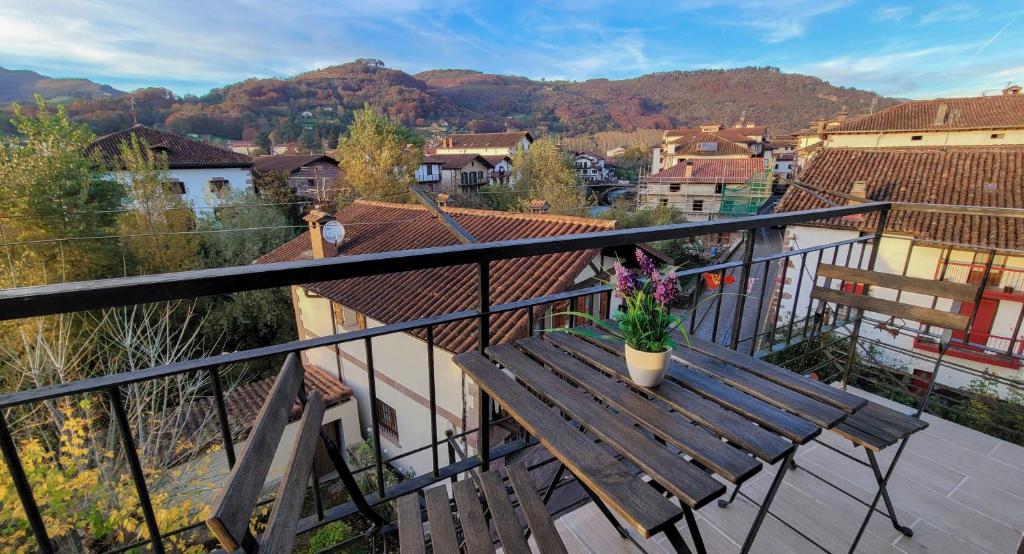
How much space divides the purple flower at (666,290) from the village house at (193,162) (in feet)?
73.3

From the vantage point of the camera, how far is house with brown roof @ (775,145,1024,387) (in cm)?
866

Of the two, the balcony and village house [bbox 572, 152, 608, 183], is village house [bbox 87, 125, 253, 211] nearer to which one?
the balcony

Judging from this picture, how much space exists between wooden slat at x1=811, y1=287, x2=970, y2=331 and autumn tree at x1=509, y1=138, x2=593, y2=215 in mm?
19847

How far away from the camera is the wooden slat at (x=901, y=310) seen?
5.97ft

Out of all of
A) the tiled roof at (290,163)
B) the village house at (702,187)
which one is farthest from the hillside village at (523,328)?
the tiled roof at (290,163)

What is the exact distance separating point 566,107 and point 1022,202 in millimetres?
78112

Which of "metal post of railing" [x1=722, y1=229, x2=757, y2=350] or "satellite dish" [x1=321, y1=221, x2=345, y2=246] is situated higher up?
"metal post of railing" [x1=722, y1=229, x2=757, y2=350]

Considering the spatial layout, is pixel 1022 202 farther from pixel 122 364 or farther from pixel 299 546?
pixel 122 364

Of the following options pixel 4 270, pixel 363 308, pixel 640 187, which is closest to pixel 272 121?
pixel 640 187

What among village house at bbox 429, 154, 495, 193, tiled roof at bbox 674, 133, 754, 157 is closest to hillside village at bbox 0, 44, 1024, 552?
village house at bbox 429, 154, 495, 193

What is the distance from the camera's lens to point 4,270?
873 centimetres

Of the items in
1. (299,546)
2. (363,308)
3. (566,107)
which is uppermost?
(566,107)

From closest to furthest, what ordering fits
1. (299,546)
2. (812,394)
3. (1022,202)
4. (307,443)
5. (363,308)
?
(307,443) < (812,394) < (299,546) < (363,308) < (1022,202)

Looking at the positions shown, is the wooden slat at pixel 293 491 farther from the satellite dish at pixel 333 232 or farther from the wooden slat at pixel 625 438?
the satellite dish at pixel 333 232
